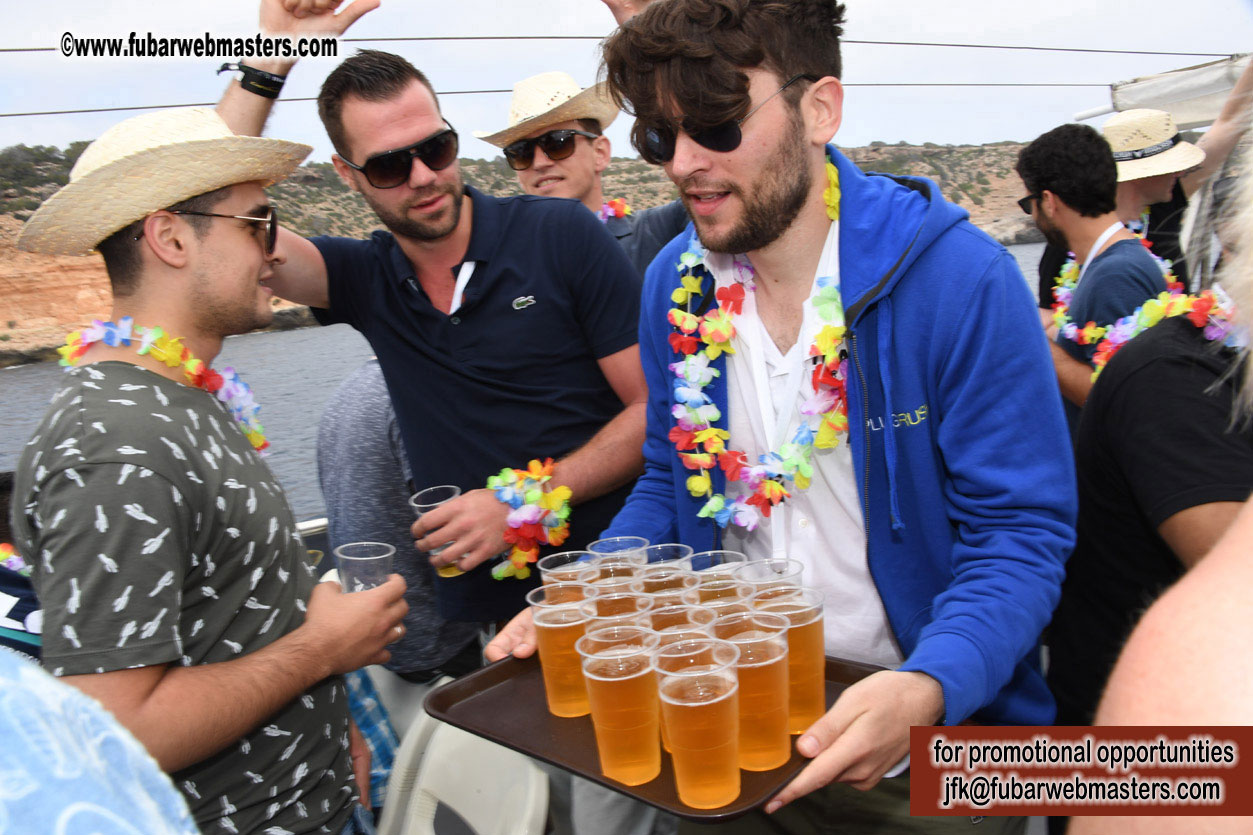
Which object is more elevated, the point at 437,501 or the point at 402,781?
the point at 437,501

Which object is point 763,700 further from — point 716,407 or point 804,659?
point 716,407

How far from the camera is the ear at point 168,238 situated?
2.18 m

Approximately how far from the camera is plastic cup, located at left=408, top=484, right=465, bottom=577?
8.54 feet

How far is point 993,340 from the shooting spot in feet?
5.60

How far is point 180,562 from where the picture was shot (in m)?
1.75

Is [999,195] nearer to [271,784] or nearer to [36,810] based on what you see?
[271,784]

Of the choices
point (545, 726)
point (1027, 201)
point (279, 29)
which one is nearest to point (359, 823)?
point (545, 726)

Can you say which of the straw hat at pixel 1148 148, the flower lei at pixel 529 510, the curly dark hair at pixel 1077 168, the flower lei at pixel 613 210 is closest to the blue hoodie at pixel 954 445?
the flower lei at pixel 529 510

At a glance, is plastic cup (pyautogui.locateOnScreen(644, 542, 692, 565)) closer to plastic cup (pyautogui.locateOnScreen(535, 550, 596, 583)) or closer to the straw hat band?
plastic cup (pyautogui.locateOnScreen(535, 550, 596, 583))

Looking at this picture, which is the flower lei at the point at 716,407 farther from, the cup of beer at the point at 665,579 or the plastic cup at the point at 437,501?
the plastic cup at the point at 437,501

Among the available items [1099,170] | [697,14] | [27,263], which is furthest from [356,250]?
[27,263]

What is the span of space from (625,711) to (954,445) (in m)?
0.87

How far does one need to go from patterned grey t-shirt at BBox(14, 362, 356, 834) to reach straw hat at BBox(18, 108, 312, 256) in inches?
18.8

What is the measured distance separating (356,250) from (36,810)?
283 cm
